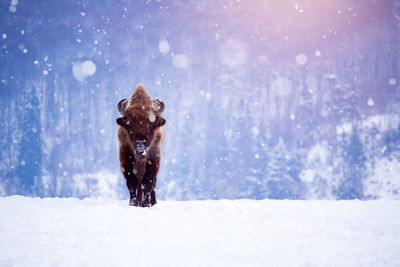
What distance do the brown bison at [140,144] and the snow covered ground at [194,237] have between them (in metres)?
1.41

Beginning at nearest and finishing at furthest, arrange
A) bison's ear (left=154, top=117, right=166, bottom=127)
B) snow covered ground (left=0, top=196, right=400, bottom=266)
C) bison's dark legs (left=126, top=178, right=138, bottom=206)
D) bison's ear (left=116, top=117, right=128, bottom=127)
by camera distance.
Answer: snow covered ground (left=0, top=196, right=400, bottom=266) → bison's ear (left=116, top=117, right=128, bottom=127) → bison's ear (left=154, top=117, right=166, bottom=127) → bison's dark legs (left=126, top=178, right=138, bottom=206)

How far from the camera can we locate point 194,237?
489 cm

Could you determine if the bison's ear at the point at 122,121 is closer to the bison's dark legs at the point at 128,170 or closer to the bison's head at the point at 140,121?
the bison's head at the point at 140,121

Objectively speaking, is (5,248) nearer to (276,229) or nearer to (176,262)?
(176,262)

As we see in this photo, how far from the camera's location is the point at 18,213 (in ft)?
19.9

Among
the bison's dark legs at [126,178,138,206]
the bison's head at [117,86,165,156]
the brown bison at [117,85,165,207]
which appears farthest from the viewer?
the bison's dark legs at [126,178,138,206]

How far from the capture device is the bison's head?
24.2ft

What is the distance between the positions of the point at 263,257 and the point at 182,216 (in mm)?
2472

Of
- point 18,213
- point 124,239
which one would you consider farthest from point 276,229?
point 18,213

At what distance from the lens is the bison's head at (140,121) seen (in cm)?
738

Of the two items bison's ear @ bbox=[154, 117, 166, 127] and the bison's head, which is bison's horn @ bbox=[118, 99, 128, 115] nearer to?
the bison's head

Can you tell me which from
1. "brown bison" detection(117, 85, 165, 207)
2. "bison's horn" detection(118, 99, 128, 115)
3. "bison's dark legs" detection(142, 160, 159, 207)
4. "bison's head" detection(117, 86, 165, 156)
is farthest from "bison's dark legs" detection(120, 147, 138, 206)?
"bison's horn" detection(118, 99, 128, 115)

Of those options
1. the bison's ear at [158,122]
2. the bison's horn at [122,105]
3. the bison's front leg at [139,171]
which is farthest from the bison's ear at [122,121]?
the bison's front leg at [139,171]

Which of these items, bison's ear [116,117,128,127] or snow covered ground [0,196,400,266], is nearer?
snow covered ground [0,196,400,266]
